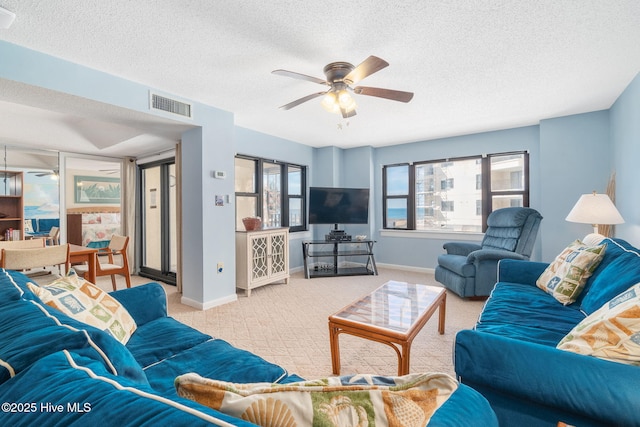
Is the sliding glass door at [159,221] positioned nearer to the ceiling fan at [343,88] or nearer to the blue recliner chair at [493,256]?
the ceiling fan at [343,88]

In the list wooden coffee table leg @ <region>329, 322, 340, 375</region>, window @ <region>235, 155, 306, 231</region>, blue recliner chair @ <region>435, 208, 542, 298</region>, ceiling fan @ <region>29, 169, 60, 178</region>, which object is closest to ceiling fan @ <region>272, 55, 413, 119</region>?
wooden coffee table leg @ <region>329, 322, 340, 375</region>

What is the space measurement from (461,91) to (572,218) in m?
1.81

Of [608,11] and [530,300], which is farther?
[530,300]

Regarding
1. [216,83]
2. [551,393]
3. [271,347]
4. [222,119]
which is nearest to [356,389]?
[551,393]

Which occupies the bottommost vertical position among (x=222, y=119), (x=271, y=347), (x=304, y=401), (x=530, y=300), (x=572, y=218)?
(x=271, y=347)

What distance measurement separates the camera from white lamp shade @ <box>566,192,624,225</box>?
9.33 ft

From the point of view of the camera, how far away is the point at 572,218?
3.10m

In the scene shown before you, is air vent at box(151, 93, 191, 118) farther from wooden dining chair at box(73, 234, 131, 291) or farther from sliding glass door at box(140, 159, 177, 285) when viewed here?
wooden dining chair at box(73, 234, 131, 291)

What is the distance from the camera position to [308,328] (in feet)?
9.18

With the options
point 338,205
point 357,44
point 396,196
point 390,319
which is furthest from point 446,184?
point 390,319

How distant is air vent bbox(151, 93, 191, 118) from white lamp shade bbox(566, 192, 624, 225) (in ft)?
14.0

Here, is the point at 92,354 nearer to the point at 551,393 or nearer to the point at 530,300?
the point at 551,393

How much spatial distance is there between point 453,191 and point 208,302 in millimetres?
4213

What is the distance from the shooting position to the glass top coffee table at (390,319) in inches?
67.2
